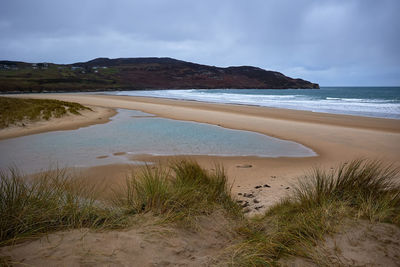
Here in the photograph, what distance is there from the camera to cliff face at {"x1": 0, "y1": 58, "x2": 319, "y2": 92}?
191ft

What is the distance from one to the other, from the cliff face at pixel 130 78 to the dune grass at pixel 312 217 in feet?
189

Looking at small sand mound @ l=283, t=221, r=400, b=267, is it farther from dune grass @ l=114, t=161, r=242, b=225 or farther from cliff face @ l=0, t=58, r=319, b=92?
cliff face @ l=0, t=58, r=319, b=92

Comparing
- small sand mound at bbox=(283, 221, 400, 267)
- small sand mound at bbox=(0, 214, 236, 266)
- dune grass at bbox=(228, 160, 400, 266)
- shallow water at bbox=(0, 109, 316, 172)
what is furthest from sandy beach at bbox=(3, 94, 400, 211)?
small sand mound at bbox=(0, 214, 236, 266)

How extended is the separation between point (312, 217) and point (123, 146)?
672 centimetres

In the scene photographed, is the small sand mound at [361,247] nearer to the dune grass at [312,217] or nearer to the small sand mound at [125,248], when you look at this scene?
the dune grass at [312,217]

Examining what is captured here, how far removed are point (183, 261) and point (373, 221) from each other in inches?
78.0

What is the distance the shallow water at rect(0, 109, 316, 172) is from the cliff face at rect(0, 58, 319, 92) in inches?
1927

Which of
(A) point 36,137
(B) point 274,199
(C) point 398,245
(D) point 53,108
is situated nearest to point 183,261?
(C) point 398,245

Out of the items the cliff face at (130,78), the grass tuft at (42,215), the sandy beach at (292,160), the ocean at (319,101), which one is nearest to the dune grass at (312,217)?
the sandy beach at (292,160)

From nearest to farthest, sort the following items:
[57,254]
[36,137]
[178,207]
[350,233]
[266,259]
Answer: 1. [57,254]
2. [266,259]
3. [350,233]
4. [178,207]
5. [36,137]

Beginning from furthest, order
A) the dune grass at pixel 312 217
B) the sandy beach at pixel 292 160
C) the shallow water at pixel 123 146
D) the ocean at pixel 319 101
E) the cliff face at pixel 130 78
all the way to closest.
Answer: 1. the cliff face at pixel 130 78
2. the ocean at pixel 319 101
3. the shallow water at pixel 123 146
4. the sandy beach at pixel 292 160
5. the dune grass at pixel 312 217

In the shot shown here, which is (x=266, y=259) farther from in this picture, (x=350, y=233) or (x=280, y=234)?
(x=350, y=233)

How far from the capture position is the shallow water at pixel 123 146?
6.57 metres

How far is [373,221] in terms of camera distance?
8.28 ft
